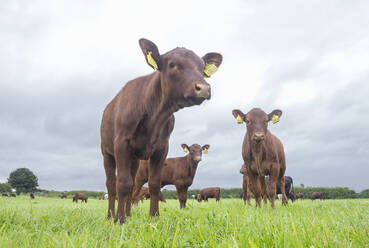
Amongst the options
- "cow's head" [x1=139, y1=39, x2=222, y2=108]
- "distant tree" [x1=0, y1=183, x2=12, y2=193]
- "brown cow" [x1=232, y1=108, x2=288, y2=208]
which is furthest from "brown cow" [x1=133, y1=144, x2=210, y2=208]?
"distant tree" [x1=0, y1=183, x2=12, y2=193]

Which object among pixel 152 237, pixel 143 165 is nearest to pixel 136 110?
pixel 152 237

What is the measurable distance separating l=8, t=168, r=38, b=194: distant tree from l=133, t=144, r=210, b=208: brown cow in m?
60.9

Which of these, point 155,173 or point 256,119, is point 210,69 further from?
point 256,119

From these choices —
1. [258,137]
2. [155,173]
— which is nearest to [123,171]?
[155,173]

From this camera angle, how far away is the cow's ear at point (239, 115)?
936 cm

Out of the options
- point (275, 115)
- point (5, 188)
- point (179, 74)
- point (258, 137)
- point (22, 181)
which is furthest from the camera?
point (22, 181)

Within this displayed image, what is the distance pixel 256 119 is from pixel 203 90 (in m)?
5.04

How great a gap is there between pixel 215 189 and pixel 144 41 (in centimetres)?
2575

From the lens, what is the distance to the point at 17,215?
4.90m

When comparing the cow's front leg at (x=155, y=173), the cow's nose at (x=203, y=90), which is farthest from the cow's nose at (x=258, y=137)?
the cow's nose at (x=203, y=90)

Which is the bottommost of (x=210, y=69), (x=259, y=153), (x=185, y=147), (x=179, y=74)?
(x=259, y=153)

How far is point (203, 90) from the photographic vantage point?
401cm

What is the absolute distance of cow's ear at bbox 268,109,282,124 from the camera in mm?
9336

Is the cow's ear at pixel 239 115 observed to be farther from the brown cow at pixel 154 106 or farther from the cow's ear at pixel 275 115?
the brown cow at pixel 154 106
